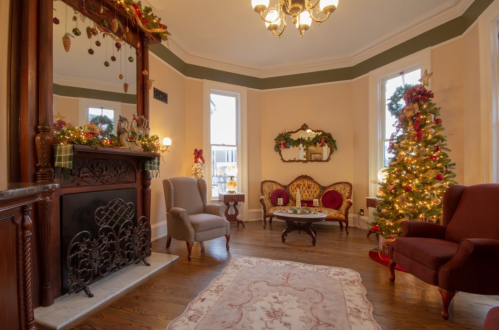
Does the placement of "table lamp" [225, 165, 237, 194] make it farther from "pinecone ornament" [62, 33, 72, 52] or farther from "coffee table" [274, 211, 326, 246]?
"pinecone ornament" [62, 33, 72, 52]

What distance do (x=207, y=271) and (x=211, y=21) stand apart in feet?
12.8

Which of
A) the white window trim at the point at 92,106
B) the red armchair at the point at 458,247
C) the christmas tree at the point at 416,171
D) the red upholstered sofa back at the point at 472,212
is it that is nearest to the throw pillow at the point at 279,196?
the christmas tree at the point at 416,171

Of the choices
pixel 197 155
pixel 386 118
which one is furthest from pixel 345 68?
pixel 197 155

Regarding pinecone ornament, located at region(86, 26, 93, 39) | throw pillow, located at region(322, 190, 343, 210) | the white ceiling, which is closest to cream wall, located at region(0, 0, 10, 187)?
pinecone ornament, located at region(86, 26, 93, 39)

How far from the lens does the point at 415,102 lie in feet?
10.6

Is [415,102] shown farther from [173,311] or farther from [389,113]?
[173,311]

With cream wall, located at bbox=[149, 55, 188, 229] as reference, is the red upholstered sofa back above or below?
below

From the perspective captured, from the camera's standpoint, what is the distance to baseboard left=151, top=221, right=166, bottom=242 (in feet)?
13.5

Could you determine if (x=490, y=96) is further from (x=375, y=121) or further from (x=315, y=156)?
(x=315, y=156)

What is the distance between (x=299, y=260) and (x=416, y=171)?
1944mm

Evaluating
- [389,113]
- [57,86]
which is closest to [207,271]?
[57,86]

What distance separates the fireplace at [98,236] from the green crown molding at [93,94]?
99cm

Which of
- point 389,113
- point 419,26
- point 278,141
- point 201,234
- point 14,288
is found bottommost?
point 201,234

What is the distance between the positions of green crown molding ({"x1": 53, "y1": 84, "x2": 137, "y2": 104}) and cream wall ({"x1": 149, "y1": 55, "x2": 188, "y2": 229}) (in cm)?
96
